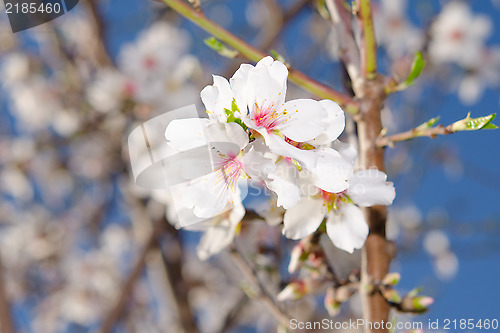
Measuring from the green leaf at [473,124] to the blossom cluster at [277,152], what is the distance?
0.11m

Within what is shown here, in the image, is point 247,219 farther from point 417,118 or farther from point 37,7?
point 417,118

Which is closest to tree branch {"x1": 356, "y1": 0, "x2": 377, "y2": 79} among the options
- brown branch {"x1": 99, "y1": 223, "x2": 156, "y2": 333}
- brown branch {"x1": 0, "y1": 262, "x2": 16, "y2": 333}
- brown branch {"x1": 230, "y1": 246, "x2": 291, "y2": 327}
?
brown branch {"x1": 230, "y1": 246, "x2": 291, "y2": 327}

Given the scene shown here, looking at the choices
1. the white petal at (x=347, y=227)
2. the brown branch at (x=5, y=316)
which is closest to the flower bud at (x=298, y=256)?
the white petal at (x=347, y=227)

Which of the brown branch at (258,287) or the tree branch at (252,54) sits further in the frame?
the brown branch at (258,287)

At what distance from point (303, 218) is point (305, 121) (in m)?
0.14

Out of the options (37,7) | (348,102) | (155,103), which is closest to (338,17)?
(348,102)

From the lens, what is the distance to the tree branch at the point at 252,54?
2.21ft

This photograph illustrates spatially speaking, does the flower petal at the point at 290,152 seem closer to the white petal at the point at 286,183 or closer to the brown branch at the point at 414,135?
the white petal at the point at 286,183

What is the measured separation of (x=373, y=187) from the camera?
612 millimetres

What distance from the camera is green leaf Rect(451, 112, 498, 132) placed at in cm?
57

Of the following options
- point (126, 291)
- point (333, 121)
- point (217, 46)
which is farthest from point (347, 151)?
point (126, 291)

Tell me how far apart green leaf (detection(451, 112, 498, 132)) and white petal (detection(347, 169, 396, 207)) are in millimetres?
110

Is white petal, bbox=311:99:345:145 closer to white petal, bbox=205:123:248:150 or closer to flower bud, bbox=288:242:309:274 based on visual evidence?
white petal, bbox=205:123:248:150

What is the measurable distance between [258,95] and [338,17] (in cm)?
31
